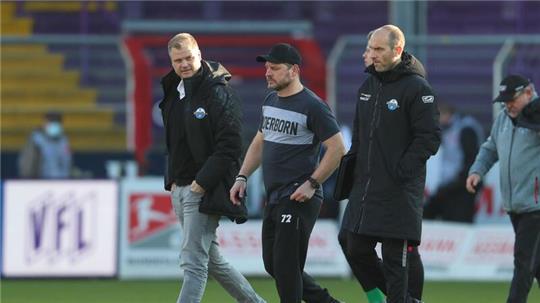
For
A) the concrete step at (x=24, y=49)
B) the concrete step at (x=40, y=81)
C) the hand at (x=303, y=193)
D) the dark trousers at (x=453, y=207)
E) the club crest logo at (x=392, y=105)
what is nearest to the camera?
the club crest logo at (x=392, y=105)

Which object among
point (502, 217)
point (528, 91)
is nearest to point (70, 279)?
point (502, 217)

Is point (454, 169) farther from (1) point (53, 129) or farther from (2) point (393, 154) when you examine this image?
(2) point (393, 154)

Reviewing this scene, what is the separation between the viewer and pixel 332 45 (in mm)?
23406

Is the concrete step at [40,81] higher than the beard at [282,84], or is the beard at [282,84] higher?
the beard at [282,84]

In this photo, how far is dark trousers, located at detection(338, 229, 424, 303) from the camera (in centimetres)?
922

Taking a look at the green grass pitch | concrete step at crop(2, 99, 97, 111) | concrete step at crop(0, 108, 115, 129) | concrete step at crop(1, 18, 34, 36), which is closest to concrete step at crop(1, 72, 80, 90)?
concrete step at crop(2, 99, 97, 111)

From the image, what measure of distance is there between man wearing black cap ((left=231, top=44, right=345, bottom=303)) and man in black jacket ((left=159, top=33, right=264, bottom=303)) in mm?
176

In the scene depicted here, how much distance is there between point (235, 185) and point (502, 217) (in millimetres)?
7759

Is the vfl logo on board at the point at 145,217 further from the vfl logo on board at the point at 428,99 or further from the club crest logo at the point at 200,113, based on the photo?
the vfl logo on board at the point at 428,99

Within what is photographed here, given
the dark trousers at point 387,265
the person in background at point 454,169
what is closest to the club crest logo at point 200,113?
the dark trousers at point 387,265

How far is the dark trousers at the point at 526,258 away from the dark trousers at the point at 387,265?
2.62 ft

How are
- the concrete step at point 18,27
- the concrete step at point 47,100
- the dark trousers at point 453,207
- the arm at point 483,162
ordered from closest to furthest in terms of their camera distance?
the arm at point 483,162 → the dark trousers at point 453,207 → the concrete step at point 47,100 → the concrete step at point 18,27

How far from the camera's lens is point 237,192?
9.58 metres

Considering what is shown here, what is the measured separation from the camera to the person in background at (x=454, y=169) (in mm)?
16609
